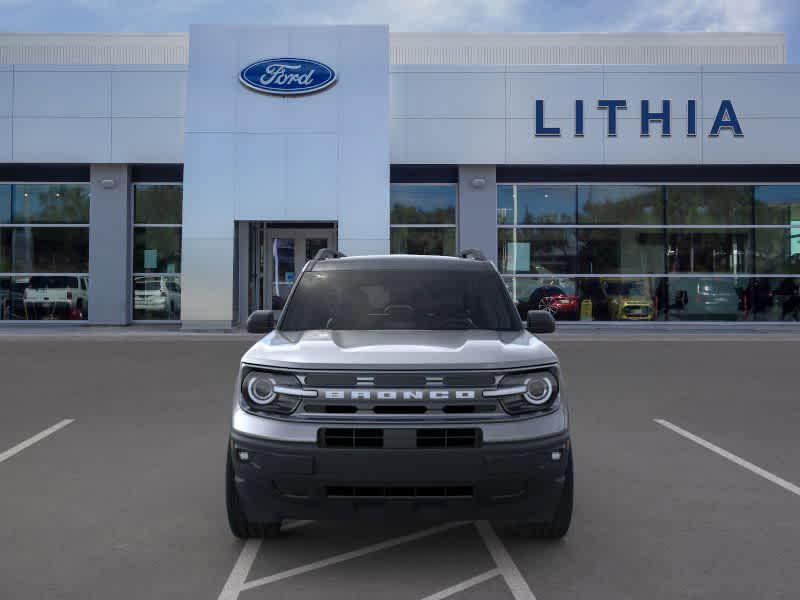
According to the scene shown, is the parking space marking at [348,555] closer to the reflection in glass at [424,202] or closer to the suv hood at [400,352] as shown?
the suv hood at [400,352]

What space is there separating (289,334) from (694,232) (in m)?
22.6

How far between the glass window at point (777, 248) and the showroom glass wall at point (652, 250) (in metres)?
0.03

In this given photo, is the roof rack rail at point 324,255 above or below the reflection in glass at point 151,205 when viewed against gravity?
below

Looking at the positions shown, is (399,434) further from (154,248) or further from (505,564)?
(154,248)

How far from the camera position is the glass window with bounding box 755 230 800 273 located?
25766mm

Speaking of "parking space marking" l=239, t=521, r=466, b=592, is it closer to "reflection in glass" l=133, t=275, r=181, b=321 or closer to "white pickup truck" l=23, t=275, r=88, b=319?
"reflection in glass" l=133, t=275, r=181, b=321

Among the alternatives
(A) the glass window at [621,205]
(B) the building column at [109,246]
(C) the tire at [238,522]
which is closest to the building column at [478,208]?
(A) the glass window at [621,205]

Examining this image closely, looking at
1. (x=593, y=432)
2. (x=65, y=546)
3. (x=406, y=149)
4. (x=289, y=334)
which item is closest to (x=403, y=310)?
(x=289, y=334)

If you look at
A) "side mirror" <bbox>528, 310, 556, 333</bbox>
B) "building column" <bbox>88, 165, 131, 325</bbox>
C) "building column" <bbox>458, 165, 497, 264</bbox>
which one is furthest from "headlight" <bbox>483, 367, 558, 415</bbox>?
"building column" <bbox>88, 165, 131, 325</bbox>

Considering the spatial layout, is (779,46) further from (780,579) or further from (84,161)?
(780,579)

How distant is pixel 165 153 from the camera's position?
24031 millimetres

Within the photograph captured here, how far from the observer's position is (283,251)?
26.8 meters

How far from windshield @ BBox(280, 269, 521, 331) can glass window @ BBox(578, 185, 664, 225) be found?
66.3 feet

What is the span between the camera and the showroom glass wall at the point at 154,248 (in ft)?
83.9
